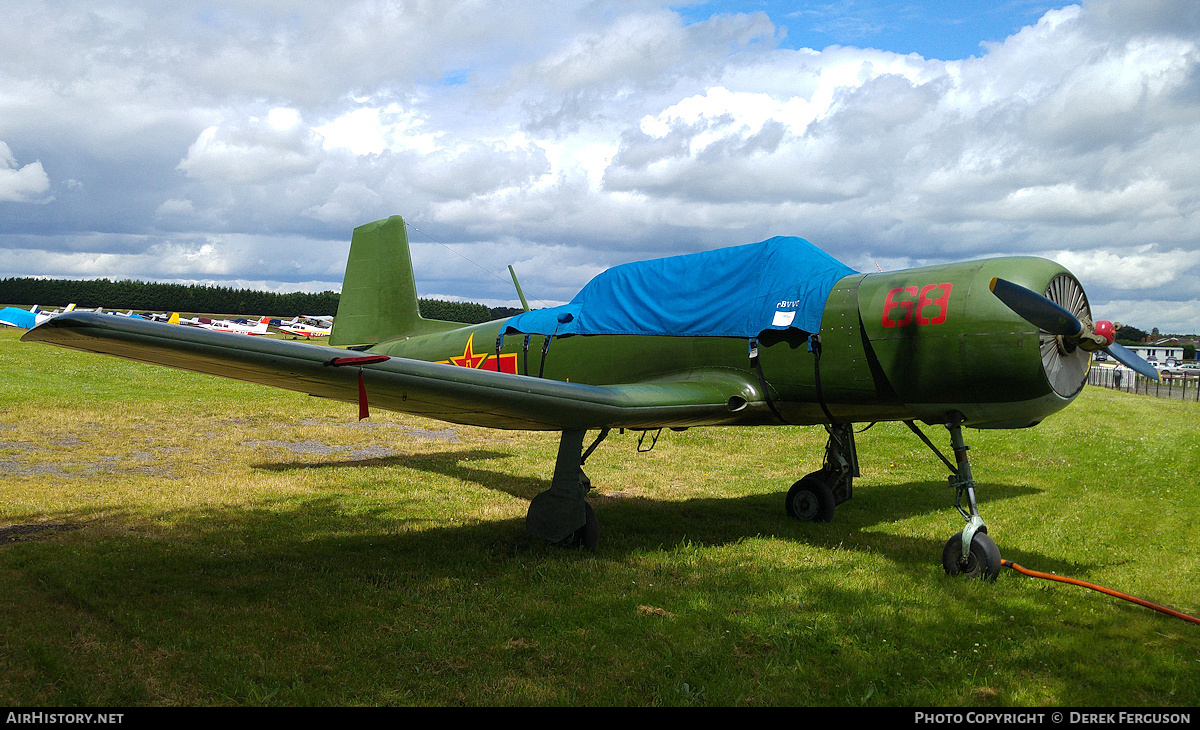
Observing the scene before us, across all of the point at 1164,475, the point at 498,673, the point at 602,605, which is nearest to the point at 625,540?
the point at 602,605

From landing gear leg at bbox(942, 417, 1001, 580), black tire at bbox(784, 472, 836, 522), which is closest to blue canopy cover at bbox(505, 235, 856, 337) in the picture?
landing gear leg at bbox(942, 417, 1001, 580)

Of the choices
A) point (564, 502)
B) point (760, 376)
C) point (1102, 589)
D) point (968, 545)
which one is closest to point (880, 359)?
point (760, 376)

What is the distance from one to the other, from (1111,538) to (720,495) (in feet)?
14.2

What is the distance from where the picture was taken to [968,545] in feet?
20.0

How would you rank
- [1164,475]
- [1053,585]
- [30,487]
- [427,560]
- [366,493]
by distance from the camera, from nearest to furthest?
[1053,585] → [427,560] → [30,487] → [366,493] → [1164,475]

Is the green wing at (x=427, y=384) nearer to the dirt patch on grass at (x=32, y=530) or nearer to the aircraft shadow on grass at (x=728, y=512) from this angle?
the aircraft shadow on grass at (x=728, y=512)

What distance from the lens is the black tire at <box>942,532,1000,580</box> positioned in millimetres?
5969

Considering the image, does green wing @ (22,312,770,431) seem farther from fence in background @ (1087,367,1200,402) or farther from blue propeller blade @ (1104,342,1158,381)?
fence in background @ (1087,367,1200,402)

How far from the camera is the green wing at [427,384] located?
457 centimetres

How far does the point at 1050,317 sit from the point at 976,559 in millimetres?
2024

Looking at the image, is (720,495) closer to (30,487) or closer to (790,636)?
(790,636)

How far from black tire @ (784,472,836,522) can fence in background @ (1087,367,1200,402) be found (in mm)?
32216

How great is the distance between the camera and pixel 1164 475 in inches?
452

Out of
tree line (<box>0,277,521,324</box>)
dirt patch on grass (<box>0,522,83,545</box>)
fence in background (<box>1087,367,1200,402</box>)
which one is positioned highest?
tree line (<box>0,277,521,324</box>)
